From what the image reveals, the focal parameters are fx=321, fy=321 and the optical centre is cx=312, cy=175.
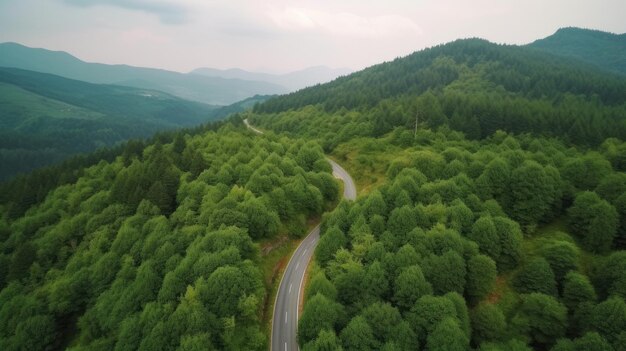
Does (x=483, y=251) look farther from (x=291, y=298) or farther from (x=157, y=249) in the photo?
(x=157, y=249)

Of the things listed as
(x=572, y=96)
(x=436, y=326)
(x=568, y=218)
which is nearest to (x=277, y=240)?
(x=436, y=326)

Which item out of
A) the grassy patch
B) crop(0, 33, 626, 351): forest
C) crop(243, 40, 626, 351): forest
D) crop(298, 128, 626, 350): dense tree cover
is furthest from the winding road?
crop(243, 40, 626, 351): forest

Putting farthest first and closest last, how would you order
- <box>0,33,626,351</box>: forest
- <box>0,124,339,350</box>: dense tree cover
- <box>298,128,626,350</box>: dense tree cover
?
<box>0,124,339,350</box>: dense tree cover → <box>0,33,626,351</box>: forest → <box>298,128,626,350</box>: dense tree cover

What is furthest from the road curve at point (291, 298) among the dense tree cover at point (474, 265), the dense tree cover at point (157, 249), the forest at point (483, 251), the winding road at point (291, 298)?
the forest at point (483, 251)

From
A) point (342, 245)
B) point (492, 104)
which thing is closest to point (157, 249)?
point (342, 245)

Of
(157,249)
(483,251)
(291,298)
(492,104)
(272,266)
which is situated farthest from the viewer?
(492,104)

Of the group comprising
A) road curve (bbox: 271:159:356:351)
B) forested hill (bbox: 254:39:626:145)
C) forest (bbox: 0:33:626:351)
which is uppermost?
forested hill (bbox: 254:39:626:145)

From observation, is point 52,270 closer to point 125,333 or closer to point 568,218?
point 125,333

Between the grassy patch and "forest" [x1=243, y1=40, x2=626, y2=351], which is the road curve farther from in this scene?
"forest" [x1=243, y1=40, x2=626, y2=351]
